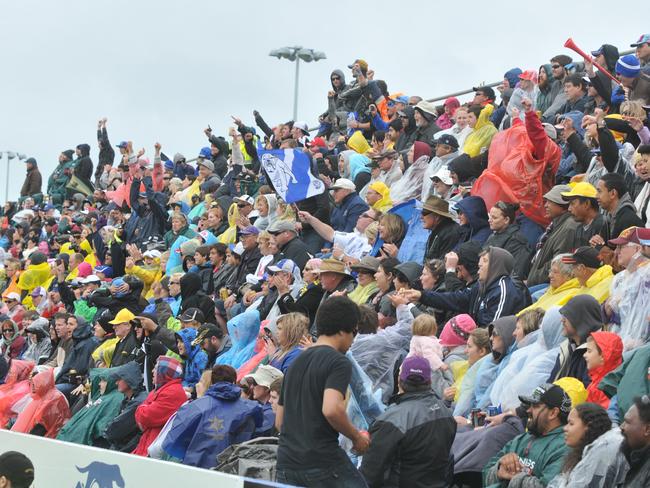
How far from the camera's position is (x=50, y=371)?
544 inches

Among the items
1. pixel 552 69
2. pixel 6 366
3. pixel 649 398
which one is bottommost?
pixel 6 366

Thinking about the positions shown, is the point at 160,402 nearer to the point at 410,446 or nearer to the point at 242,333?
the point at 242,333

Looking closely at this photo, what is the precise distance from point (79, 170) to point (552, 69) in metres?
14.3

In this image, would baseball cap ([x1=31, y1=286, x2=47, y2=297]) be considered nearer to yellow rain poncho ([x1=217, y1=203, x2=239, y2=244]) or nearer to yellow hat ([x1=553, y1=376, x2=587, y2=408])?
yellow rain poncho ([x1=217, y1=203, x2=239, y2=244])

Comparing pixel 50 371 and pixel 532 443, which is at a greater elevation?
pixel 532 443

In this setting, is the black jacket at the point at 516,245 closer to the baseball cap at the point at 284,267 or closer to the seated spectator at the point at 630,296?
the seated spectator at the point at 630,296

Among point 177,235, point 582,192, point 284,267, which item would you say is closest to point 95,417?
point 284,267

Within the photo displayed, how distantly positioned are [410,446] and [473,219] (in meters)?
5.04

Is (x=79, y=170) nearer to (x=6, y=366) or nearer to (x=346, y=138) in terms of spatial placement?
(x=346, y=138)

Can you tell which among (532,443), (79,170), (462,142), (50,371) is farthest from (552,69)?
(79,170)

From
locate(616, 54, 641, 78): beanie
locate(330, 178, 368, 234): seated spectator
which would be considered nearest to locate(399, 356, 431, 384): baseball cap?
locate(616, 54, 641, 78): beanie

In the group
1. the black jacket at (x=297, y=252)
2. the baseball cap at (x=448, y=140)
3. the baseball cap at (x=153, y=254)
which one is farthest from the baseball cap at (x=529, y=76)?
the baseball cap at (x=153, y=254)

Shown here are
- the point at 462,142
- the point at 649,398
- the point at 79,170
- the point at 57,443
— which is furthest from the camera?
the point at 79,170

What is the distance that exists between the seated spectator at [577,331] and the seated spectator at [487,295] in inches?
65.7
